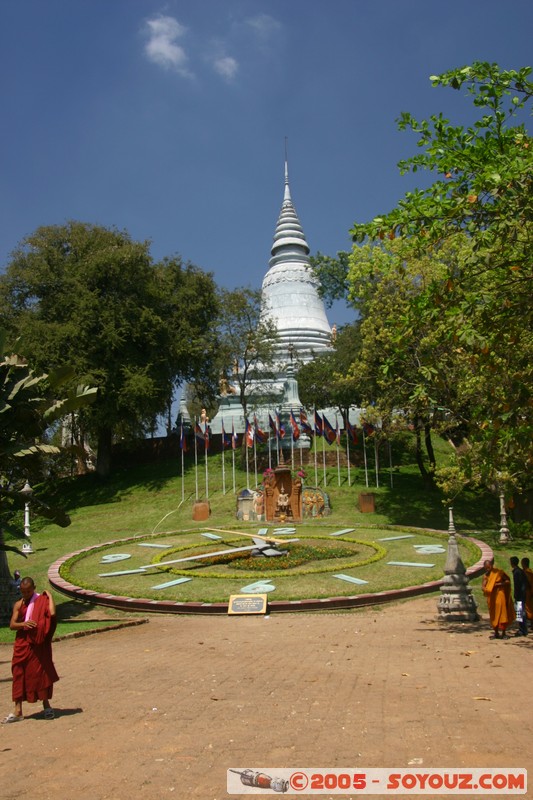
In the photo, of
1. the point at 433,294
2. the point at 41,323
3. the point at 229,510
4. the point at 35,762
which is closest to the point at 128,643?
the point at 35,762

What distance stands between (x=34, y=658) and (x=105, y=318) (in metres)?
29.3

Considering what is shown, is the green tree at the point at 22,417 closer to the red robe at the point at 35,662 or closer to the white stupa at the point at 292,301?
the red robe at the point at 35,662

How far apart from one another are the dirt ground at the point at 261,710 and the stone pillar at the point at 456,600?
74 centimetres

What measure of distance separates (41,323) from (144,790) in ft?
104

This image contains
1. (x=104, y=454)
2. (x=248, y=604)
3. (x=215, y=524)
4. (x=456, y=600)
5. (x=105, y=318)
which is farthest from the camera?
(x=104, y=454)

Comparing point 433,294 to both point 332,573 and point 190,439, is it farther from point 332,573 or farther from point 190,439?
point 190,439

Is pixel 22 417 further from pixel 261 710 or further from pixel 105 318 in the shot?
pixel 105 318

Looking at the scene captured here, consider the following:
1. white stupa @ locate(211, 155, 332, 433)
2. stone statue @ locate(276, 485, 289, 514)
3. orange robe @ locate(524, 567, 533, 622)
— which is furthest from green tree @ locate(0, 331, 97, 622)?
white stupa @ locate(211, 155, 332, 433)

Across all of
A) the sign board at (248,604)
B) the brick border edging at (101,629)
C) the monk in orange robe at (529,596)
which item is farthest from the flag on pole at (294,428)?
the monk in orange robe at (529,596)

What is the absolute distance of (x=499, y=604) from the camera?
36.9 ft

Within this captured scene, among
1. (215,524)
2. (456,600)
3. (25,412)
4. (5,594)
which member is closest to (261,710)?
(456,600)

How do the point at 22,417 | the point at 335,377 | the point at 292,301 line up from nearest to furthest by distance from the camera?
the point at 22,417
the point at 335,377
the point at 292,301

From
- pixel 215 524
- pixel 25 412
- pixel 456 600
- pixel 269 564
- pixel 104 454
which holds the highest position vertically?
pixel 25 412

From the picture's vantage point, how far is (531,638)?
11.6m
